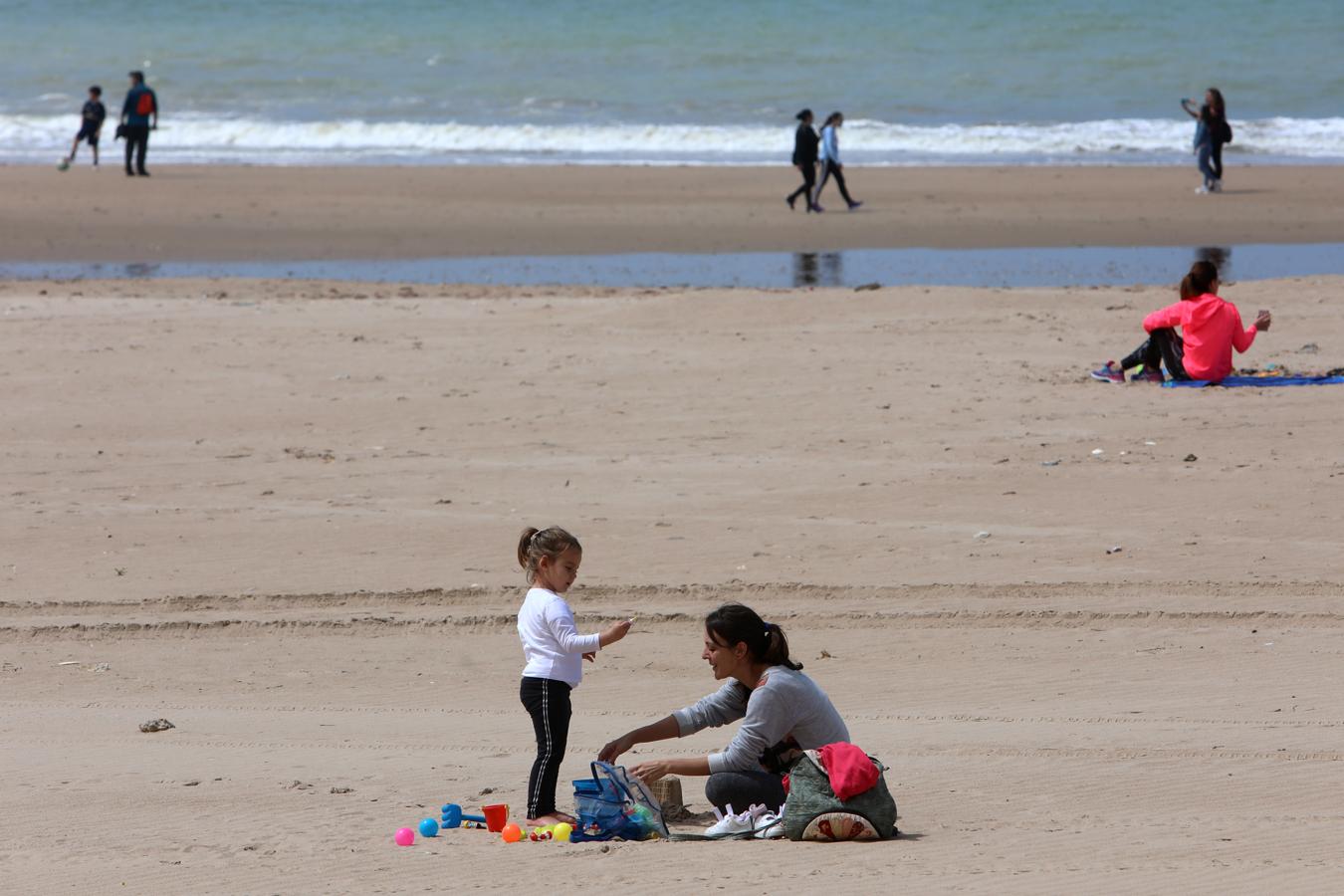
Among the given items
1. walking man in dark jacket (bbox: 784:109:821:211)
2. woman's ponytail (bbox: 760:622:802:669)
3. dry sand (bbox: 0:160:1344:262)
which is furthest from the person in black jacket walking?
woman's ponytail (bbox: 760:622:802:669)

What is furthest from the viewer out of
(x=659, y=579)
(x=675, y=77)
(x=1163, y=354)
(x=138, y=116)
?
(x=675, y=77)

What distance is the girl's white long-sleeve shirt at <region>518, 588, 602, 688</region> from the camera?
17.7ft

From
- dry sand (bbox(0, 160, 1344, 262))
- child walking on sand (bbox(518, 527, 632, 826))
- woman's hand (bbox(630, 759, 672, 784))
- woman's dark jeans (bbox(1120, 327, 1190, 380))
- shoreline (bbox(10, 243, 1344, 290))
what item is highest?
dry sand (bbox(0, 160, 1344, 262))

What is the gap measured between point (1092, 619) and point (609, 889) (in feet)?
13.4

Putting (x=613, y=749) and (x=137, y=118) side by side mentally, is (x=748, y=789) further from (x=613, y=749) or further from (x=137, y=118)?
(x=137, y=118)

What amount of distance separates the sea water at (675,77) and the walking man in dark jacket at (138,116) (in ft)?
14.9

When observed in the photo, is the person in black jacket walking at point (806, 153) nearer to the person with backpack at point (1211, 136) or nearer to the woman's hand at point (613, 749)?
the person with backpack at point (1211, 136)

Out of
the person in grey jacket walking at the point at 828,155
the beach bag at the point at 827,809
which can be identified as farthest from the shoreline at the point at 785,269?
the beach bag at the point at 827,809

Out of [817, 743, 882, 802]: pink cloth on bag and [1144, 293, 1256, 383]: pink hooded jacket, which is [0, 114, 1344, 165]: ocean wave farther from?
[817, 743, 882, 802]: pink cloth on bag

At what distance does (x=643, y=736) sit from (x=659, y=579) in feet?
10.4

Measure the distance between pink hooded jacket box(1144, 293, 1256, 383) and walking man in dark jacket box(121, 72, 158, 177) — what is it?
19539 millimetres

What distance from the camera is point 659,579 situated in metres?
8.62

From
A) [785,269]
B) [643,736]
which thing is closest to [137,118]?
[785,269]

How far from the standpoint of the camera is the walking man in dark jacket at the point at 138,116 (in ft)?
87.8
